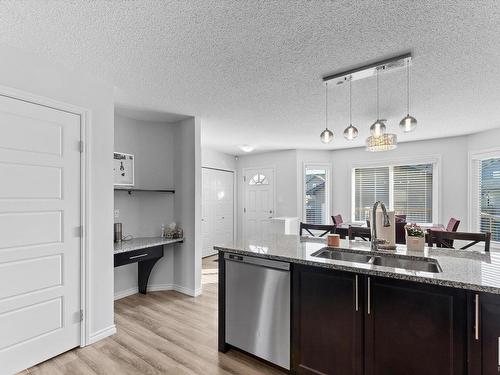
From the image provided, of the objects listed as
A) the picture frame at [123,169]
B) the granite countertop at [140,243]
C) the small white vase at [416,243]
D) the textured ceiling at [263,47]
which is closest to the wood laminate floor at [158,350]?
→ the granite countertop at [140,243]

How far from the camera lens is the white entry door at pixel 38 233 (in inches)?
80.4

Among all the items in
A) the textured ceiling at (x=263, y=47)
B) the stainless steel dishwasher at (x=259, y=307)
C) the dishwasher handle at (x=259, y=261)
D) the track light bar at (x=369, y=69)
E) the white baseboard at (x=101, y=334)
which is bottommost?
the white baseboard at (x=101, y=334)

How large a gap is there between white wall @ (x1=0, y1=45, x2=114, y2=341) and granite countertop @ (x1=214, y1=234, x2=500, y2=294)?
1243 mm

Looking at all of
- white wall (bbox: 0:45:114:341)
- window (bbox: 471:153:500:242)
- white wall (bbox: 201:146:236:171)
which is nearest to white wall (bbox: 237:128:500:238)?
window (bbox: 471:153:500:242)

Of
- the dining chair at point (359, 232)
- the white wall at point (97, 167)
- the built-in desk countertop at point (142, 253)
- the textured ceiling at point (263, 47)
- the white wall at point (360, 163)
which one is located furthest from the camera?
the white wall at point (360, 163)

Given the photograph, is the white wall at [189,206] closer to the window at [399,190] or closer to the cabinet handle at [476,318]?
the cabinet handle at [476,318]

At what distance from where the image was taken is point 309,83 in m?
2.69

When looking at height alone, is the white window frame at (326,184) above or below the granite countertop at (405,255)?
above

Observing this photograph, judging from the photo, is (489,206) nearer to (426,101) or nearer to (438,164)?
(438,164)

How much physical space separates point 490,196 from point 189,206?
5.13 meters

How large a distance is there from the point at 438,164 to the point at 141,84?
5543 mm

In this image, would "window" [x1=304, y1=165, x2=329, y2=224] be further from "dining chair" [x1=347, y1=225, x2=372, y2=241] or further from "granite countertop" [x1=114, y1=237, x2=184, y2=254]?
"granite countertop" [x1=114, y1=237, x2=184, y2=254]

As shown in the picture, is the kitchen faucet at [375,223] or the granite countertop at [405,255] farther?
the kitchen faucet at [375,223]

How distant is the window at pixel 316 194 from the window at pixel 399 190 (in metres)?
0.67
